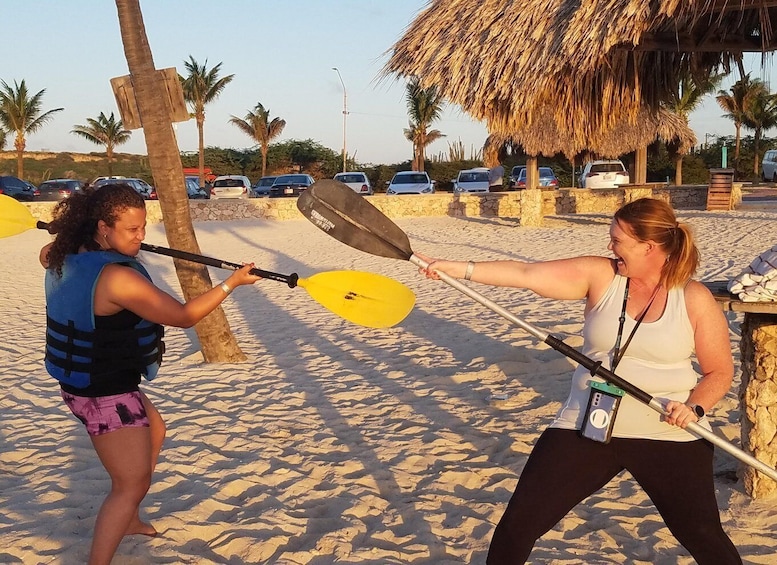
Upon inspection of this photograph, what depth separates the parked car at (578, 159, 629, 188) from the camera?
2555 centimetres

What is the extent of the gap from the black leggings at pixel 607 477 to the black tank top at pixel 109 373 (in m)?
1.41

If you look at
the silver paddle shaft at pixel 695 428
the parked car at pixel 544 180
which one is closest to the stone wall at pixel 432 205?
the parked car at pixel 544 180

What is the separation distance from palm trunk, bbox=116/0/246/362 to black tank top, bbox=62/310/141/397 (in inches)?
132

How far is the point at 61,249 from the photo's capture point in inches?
106

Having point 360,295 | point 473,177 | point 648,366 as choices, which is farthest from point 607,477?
point 473,177

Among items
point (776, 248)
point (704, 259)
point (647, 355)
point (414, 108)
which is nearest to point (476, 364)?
point (776, 248)

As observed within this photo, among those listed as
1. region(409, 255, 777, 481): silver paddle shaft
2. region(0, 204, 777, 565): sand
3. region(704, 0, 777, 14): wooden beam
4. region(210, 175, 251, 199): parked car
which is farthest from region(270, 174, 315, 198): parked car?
region(409, 255, 777, 481): silver paddle shaft

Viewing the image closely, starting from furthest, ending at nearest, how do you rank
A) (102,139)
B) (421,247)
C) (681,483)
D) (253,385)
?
(102,139) < (421,247) < (253,385) < (681,483)

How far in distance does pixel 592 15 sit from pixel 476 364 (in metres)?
2.79

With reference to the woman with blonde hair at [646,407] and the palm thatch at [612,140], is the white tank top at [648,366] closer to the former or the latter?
the woman with blonde hair at [646,407]

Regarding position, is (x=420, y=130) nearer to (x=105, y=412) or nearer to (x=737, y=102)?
(x=737, y=102)

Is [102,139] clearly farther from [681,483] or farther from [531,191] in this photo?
[681,483]

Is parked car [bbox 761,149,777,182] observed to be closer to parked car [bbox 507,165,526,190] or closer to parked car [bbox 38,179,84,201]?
parked car [bbox 507,165,526,190]

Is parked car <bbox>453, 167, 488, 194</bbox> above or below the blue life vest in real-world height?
above
